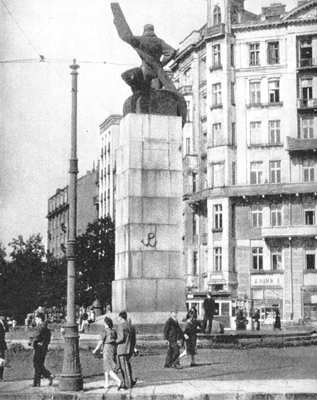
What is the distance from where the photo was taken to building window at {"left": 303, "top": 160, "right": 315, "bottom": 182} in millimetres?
63938

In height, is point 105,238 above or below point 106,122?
below

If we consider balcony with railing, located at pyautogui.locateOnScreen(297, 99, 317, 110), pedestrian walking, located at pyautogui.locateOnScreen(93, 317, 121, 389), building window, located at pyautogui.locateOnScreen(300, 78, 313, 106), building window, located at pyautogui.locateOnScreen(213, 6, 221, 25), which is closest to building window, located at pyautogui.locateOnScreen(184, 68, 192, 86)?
building window, located at pyautogui.locateOnScreen(213, 6, 221, 25)

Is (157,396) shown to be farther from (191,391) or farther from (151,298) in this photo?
(151,298)

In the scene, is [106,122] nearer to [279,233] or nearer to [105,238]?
[105,238]

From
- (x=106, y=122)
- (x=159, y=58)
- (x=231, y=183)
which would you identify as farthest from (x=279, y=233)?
(x=106, y=122)

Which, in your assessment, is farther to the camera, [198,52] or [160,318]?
[198,52]

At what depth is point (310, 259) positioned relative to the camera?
210 feet

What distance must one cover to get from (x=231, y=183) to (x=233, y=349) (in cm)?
4257

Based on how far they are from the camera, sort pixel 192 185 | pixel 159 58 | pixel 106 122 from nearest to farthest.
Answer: pixel 159 58
pixel 192 185
pixel 106 122

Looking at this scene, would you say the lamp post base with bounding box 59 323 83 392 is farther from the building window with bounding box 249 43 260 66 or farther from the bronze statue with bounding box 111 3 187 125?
the building window with bounding box 249 43 260 66

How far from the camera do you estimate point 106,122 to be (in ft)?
344

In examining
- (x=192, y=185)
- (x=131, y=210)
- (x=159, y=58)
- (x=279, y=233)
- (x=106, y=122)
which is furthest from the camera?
(x=106, y=122)

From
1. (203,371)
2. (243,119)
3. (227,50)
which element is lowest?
(203,371)

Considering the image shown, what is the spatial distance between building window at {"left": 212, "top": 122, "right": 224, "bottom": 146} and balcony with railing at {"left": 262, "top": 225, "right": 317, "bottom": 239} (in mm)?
8785
